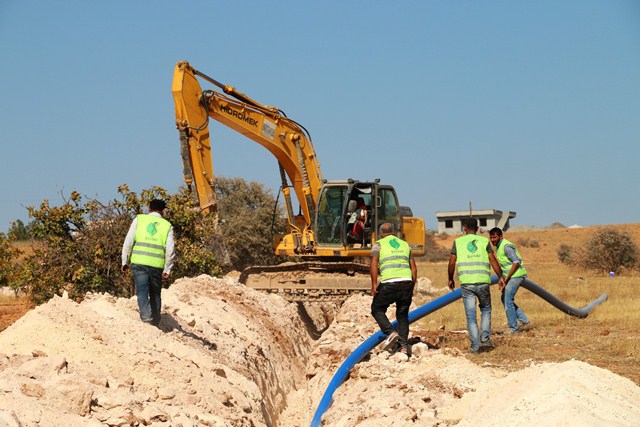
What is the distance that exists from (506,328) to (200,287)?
5.01m

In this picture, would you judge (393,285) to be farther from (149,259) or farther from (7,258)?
(7,258)

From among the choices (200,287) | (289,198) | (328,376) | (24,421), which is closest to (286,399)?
(328,376)

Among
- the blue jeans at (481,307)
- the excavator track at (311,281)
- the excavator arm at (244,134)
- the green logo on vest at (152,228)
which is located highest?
the excavator arm at (244,134)

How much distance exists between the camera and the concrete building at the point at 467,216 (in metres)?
69.4

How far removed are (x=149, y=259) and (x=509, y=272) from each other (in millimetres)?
5416

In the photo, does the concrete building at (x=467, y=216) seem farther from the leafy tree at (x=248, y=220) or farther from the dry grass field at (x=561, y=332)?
the dry grass field at (x=561, y=332)

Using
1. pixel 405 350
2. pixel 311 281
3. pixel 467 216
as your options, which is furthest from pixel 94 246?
pixel 467 216

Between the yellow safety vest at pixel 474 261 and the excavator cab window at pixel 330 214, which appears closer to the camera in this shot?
the yellow safety vest at pixel 474 261

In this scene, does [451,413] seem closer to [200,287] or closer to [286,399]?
[286,399]

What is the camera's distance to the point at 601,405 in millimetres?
6617

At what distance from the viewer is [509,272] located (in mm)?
13008

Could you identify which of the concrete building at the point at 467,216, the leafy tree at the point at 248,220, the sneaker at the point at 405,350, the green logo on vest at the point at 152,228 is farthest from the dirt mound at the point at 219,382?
the concrete building at the point at 467,216

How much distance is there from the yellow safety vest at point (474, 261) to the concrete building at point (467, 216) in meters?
57.1

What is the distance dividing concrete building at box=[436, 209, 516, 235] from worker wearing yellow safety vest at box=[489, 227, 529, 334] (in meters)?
54.6
